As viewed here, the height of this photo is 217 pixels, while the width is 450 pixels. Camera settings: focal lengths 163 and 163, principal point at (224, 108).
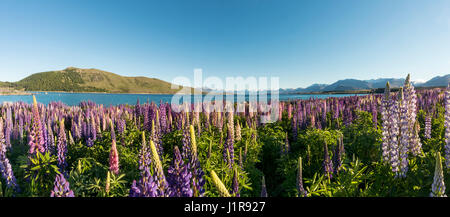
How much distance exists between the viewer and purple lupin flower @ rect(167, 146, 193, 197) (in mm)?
2375

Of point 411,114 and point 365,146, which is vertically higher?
point 411,114

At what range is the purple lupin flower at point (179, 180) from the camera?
238 centimetres

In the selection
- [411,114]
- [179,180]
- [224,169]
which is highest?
[411,114]

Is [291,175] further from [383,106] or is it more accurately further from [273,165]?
[383,106]

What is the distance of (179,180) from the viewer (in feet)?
8.05

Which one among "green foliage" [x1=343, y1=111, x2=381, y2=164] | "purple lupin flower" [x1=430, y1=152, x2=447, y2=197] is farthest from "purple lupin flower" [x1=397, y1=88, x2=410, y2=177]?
"green foliage" [x1=343, y1=111, x2=381, y2=164]

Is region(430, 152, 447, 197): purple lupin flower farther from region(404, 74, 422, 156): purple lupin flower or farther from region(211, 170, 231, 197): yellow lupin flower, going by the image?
region(211, 170, 231, 197): yellow lupin flower

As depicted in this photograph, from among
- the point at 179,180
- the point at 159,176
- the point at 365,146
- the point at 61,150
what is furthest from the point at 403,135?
the point at 61,150

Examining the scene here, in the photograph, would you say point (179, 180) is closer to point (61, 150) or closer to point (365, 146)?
point (61, 150)

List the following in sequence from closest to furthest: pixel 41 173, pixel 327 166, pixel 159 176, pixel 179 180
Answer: pixel 159 176 → pixel 179 180 → pixel 41 173 → pixel 327 166

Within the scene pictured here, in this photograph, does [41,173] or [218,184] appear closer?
[218,184]

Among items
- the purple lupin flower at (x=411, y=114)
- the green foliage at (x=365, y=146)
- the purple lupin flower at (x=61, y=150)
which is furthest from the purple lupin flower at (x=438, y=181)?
the purple lupin flower at (x=61, y=150)
